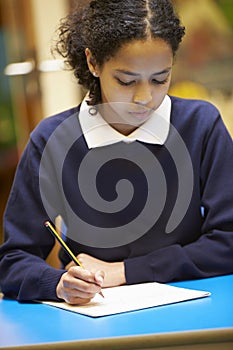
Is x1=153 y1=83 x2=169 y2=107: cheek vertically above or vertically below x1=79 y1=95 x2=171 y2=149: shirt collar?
above

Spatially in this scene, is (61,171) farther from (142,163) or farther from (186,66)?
(186,66)

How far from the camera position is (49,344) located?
1183mm

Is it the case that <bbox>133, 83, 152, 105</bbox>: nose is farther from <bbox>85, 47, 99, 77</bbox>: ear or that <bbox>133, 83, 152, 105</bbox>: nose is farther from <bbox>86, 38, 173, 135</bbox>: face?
<bbox>85, 47, 99, 77</bbox>: ear

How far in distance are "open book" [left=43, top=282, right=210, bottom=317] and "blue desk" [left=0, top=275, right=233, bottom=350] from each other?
0.06 ft

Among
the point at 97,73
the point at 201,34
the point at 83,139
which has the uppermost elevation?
the point at 97,73

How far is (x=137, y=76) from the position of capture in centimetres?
150

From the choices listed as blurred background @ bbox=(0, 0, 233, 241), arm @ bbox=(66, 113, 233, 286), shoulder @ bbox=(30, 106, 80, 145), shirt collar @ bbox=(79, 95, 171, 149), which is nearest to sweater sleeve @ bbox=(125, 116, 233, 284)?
arm @ bbox=(66, 113, 233, 286)

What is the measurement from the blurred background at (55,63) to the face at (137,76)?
2308 mm

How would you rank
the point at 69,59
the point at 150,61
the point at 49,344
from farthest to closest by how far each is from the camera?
the point at 69,59 → the point at 150,61 → the point at 49,344

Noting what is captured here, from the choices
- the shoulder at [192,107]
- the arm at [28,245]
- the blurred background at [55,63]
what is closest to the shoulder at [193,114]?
the shoulder at [192,107]

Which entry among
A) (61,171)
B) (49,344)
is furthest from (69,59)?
(49,344)

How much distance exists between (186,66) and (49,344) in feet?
9.66

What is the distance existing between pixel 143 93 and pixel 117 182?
25 centimetres

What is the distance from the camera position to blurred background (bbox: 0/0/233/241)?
3.88 meters
